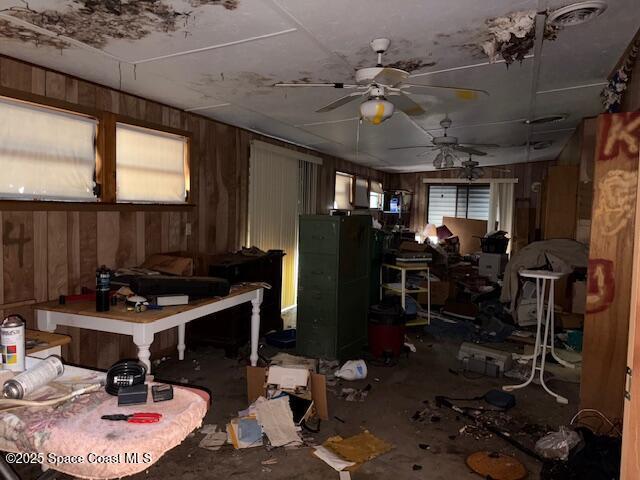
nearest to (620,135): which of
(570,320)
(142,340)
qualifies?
(570,320)

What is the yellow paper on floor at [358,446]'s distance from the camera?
2458 millimetres

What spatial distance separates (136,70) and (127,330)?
1.74m

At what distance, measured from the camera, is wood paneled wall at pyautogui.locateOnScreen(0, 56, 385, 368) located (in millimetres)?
2770

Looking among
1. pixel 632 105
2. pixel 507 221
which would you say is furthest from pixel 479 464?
pixel 507 221

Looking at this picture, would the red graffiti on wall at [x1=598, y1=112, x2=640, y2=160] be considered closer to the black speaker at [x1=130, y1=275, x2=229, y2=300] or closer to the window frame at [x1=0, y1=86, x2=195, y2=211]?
the black speaker at [x1=130, y1=275, x2=229, y2=300]

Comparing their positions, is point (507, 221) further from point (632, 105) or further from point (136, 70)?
point (136, 70)

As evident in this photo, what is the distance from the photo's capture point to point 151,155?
3717mm

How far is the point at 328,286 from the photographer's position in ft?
12.8

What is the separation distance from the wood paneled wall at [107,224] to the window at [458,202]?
5.78 meters

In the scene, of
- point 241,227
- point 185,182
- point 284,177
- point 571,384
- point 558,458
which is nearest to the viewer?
point 558,458

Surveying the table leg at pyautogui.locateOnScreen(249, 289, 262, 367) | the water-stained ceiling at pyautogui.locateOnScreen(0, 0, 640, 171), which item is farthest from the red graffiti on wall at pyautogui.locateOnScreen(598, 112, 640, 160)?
the table leg at pyautogui.locateOnScreen(249, 289, 262, 367)

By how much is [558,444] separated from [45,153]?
3688 millimetres

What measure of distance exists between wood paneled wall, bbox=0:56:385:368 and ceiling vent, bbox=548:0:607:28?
3.04 metres

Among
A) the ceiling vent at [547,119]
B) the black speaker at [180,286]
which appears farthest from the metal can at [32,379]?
the ceiling vent at [547,119]
